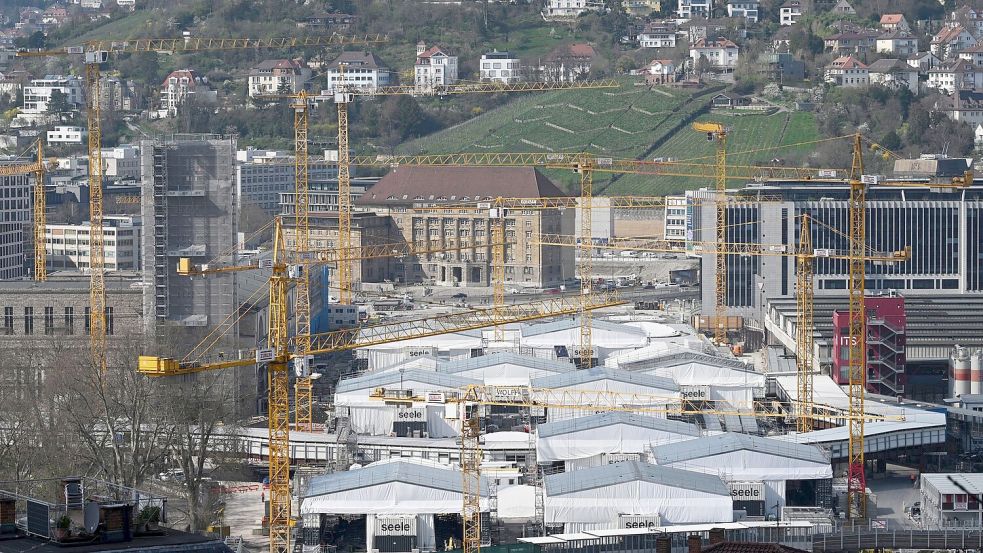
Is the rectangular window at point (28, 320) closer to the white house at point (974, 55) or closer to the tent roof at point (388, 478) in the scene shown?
the tent roof at point (388, 478)

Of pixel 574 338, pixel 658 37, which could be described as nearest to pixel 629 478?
pixel 574 338

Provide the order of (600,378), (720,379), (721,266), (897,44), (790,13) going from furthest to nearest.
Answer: (790,13) < (897,44) < (721,266) < (720,379) < (600,378)

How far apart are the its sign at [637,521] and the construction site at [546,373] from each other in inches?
2.2

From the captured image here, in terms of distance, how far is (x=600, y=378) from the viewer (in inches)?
1432

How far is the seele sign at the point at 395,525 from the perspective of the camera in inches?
1072

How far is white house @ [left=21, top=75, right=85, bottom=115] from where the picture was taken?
93000mm

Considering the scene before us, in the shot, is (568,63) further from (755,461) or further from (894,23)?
(755,461)

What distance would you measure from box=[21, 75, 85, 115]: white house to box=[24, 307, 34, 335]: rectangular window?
5390 centimetres

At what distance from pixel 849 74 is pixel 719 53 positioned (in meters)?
7.88

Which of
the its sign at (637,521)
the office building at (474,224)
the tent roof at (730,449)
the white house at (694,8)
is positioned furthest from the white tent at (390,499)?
the white house at (694,8)

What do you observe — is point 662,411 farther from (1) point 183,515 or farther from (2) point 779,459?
(1) point 183,515

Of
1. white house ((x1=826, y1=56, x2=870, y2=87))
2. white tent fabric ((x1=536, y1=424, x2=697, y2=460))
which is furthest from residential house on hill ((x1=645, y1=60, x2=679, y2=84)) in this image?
white tent fabric ((x1=536, y1=424, x2=697, y2=460))

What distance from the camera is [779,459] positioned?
2927 cm

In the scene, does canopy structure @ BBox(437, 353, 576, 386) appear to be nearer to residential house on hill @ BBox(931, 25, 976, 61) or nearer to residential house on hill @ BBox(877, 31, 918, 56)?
residential house on hill @ BBox(877, 31, 918, 56)
